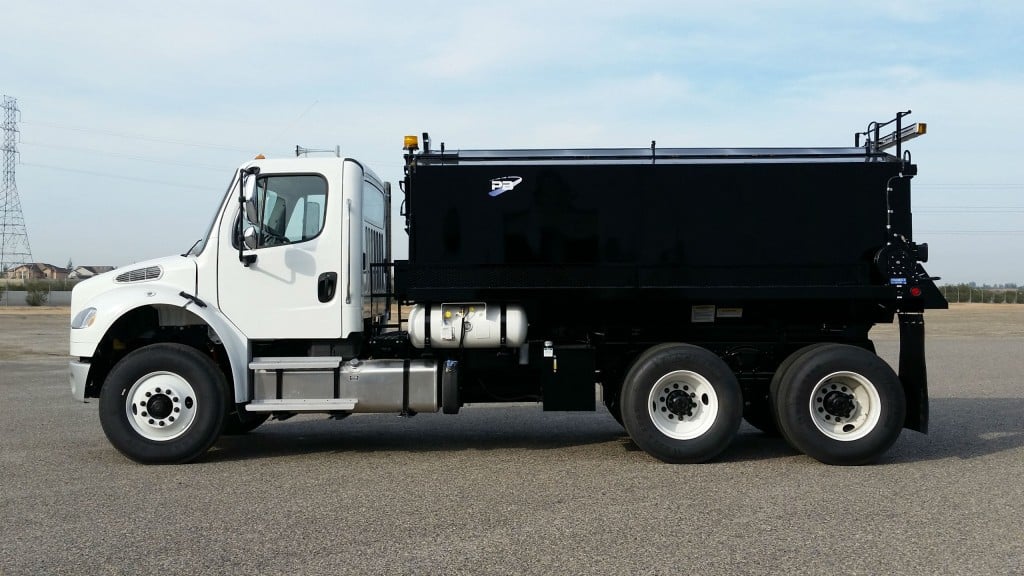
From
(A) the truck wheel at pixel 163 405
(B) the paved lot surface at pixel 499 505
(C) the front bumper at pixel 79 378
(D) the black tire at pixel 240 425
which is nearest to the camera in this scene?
(B) the paved lot surface at pixel 499 505

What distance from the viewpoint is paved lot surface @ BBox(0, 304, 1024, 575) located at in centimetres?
533

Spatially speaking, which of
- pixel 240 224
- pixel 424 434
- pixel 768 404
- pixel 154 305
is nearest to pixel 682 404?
pixel 768 404

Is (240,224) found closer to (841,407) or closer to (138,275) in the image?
(138,275)

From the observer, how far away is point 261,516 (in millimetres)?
6398

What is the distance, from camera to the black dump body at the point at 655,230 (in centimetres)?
858

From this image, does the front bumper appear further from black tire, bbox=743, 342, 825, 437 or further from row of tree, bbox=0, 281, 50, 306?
row of tree, bbox=0, 281, 50, 306

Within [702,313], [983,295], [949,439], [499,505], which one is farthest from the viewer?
[983,295]

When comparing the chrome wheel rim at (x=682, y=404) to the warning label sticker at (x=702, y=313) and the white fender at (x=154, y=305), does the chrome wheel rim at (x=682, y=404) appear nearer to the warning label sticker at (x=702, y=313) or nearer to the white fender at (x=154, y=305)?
the warning label sticker at (x=702, y=313)

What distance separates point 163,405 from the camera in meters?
8.38

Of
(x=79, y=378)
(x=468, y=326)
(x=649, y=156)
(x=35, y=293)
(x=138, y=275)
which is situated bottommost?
(x=79, y=378)

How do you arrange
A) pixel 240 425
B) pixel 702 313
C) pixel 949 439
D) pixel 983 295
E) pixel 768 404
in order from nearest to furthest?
1. pixel 702 313
2. pixel 768 404
3. pixel 949 439
4. pixel 240 425
5. pixel 983 295

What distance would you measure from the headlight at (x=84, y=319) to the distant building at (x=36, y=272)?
287 feet

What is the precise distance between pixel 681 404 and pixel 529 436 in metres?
2.33

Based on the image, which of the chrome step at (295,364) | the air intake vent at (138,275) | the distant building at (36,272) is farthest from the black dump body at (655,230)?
the distant building at (36,272)
